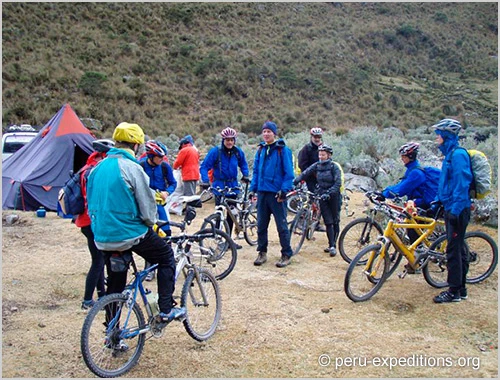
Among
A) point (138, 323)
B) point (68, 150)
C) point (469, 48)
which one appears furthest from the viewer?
point (469, 48)

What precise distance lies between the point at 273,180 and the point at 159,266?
3.02 meters

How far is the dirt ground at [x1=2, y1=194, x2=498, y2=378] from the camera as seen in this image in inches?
159

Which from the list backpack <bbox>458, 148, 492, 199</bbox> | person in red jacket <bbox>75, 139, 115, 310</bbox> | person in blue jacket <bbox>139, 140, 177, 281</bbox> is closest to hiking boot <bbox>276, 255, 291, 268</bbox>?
person in blue jacket <bbox>139, 140, 177, 281</bbox>

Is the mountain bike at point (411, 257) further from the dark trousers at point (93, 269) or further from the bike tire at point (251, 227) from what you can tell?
the dark trousers at point (93, 269)

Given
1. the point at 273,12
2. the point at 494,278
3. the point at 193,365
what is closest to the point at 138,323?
the point at 193,365

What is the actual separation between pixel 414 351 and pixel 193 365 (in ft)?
6.42

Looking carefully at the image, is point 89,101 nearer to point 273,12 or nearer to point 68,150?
point 68,150

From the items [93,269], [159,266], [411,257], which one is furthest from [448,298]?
[93,269]

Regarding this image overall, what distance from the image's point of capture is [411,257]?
221 inches

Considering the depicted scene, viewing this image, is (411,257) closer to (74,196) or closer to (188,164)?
(74,196)

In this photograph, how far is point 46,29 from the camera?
33000mm

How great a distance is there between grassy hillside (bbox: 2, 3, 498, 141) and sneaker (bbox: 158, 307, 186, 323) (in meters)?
21.3

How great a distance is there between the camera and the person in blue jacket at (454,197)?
499 centimetres

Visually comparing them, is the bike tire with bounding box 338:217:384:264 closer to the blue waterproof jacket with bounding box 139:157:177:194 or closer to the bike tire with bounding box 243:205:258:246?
the bike tire with bounding box 243:205:258:246
